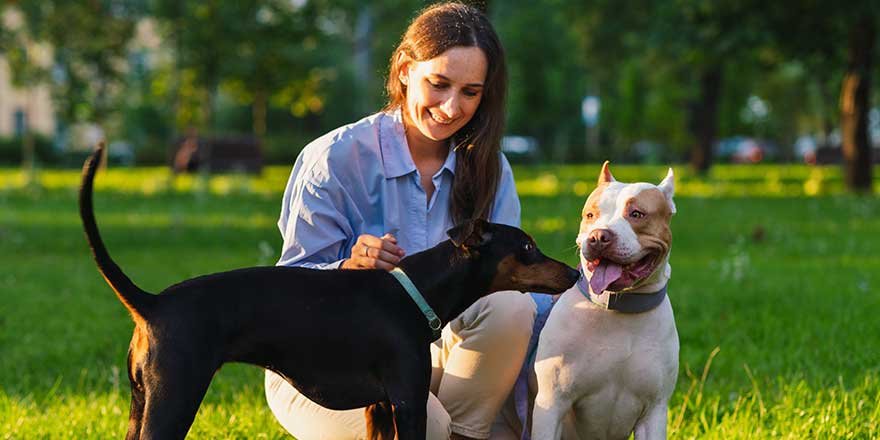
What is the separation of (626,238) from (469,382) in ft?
2.97

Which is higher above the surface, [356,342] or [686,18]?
[686,18]

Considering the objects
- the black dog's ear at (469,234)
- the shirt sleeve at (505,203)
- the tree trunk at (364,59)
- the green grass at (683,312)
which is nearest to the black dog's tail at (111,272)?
the black dog's ear at (469,234)

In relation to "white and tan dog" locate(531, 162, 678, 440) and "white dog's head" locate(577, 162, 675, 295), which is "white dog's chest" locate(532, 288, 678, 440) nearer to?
"white and tan dog" locate(531, 162, 678, 440)

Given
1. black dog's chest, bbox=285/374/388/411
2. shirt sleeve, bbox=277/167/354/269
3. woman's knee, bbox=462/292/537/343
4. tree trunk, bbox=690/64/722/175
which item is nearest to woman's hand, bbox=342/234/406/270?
shirt sleeve, bbox=277/167/354/269

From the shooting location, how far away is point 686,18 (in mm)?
18625

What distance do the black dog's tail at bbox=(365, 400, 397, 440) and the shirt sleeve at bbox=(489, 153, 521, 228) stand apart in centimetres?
105

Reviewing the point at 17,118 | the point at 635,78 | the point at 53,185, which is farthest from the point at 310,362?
the point at 17,118

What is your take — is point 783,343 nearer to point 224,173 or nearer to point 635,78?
point 224,173

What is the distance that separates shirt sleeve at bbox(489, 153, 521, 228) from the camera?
4500 mm

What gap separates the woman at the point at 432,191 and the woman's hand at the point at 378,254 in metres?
0.19

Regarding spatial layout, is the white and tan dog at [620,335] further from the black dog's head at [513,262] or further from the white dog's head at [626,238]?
the black dog's head at [513,262]

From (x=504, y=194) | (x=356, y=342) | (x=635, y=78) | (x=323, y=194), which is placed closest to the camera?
(x=356, y=342)

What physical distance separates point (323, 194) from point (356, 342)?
868 millimetres

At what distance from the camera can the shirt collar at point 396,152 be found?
14.0ft
